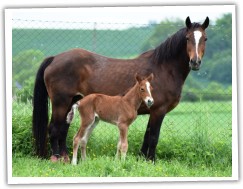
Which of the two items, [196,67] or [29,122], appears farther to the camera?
[29,122]

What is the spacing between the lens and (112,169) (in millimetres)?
8703

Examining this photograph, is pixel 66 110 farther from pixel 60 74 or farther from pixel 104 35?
pixel 104 35

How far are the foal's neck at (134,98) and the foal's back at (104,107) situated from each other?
76 mm

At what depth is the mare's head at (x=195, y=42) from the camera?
938 cm

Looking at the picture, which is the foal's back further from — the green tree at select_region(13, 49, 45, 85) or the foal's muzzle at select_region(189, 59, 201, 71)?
the green tree at select_region(13, 49, 45, 85)

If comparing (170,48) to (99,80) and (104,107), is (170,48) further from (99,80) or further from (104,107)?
(104,107)

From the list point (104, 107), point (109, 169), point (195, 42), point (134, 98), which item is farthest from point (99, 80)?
point (109, 169)

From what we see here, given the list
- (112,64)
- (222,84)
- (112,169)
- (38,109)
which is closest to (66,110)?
(38,109)

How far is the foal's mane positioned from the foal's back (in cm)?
115

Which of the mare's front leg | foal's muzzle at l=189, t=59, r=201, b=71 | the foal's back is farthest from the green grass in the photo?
foal's muzzle at l=189, t=59, r=201, b=71

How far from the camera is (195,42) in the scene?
9477 millimetres

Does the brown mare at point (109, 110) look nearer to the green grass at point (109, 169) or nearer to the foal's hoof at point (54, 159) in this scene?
the green grass at point (109, 169)

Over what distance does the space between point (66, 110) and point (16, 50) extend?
2.23 meters

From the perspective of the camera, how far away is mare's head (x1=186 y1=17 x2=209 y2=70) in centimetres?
938
